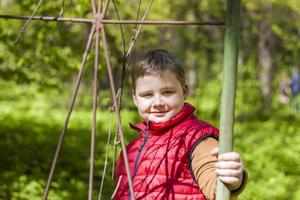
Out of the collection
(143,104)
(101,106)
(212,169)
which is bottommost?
(212,169)

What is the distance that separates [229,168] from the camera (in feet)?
5.25

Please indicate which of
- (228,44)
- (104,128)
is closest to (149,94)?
(228,44)

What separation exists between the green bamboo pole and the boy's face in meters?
0.52

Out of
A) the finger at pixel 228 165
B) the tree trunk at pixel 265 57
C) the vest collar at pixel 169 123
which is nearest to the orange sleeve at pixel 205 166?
the vest collar at pixel 169 123

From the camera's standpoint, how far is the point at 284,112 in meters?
13.8

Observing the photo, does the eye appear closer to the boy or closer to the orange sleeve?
the boy

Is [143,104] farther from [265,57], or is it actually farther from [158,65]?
[265,57]

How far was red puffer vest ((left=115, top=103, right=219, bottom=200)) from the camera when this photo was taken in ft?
6.64

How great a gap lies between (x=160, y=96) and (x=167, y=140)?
0.15 m

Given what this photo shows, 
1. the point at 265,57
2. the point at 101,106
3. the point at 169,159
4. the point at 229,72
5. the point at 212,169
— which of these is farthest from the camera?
the point at 265,57

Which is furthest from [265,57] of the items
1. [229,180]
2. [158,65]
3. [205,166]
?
[229,180]

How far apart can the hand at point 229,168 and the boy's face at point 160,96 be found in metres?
0.51

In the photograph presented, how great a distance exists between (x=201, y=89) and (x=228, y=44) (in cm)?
1797

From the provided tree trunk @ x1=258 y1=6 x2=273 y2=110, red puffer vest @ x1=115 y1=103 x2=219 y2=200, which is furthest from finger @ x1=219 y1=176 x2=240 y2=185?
tree trunk @ x1=258 y1=6 x2=273 y2=110
